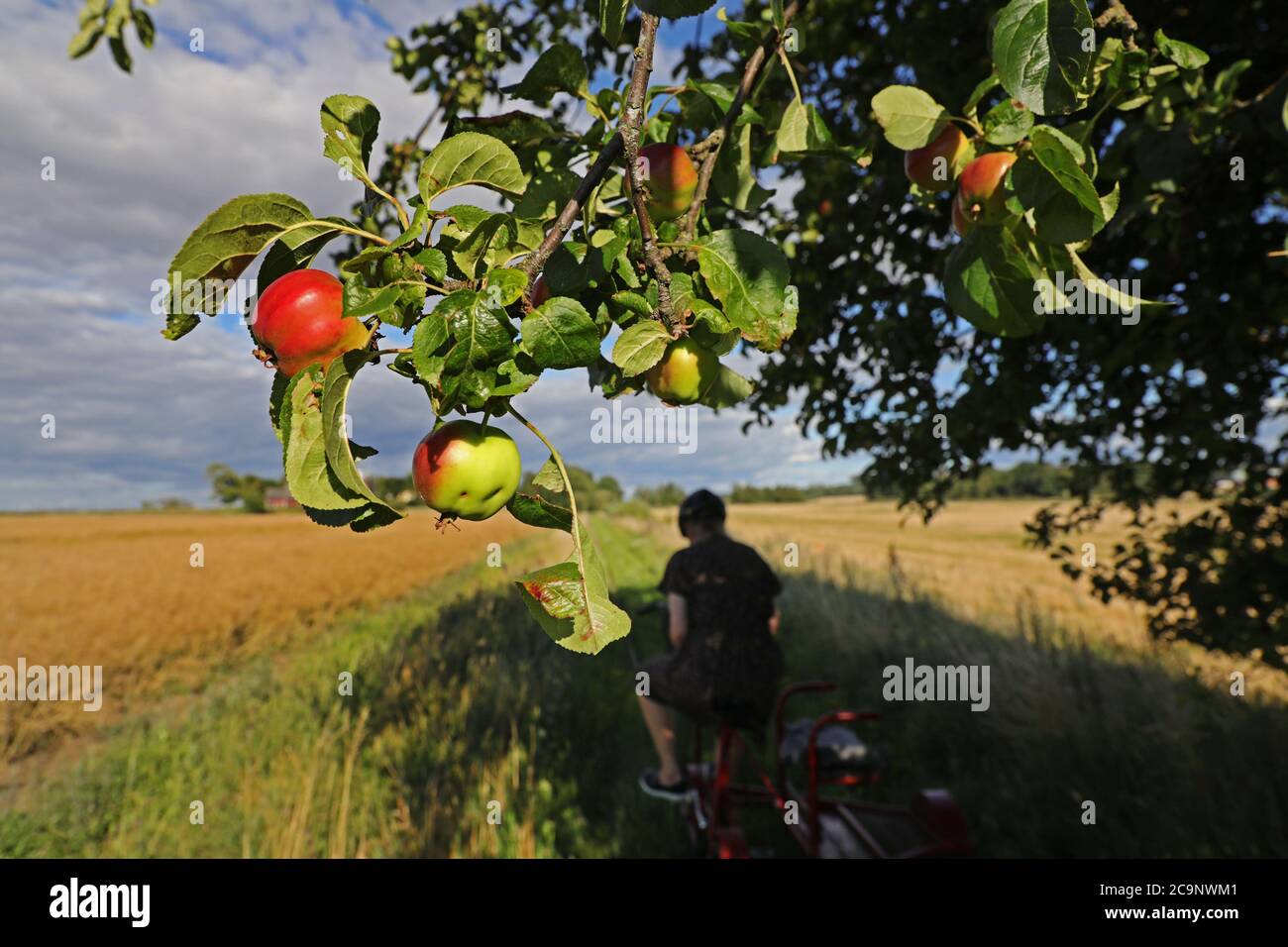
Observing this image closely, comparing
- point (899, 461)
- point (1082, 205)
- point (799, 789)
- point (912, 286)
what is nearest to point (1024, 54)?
point (1082, 205)

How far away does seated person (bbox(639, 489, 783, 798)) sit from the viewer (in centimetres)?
489

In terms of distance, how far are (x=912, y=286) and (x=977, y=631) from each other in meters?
8.40

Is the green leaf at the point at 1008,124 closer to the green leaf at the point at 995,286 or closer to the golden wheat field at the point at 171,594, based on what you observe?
the green leaf at the point at 995,286

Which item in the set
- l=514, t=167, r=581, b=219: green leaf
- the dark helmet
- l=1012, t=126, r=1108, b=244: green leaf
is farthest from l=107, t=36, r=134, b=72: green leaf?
the dark helmet

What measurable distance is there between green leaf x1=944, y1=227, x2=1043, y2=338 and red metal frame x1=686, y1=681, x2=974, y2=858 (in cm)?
349

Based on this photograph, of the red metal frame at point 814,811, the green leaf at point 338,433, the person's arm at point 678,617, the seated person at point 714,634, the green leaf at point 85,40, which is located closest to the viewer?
the green leaf at point 338,433

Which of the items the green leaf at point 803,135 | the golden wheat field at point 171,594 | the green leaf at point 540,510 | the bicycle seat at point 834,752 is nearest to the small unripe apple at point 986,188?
the green leaf at point 803,135

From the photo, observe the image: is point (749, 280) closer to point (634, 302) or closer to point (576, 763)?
point (634, 302)

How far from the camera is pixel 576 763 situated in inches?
269

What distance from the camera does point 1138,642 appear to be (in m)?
9.20

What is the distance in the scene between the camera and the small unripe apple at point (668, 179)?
42.8 inches

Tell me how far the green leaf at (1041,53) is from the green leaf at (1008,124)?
0.25ft

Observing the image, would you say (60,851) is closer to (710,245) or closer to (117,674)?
(117,674)

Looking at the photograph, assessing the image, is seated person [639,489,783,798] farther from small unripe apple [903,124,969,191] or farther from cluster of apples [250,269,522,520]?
cluster of apples [250,269,522,520]
